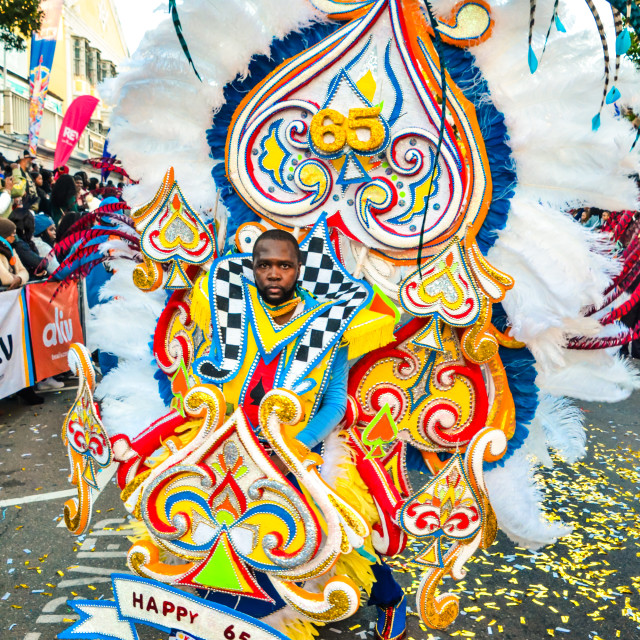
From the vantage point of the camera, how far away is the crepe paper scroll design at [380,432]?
2262mm

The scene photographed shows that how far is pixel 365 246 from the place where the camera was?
2.42 meters

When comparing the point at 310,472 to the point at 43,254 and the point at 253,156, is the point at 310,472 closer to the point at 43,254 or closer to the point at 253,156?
the point at 253,156

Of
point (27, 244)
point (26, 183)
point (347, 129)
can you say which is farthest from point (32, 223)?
point (347, 129)

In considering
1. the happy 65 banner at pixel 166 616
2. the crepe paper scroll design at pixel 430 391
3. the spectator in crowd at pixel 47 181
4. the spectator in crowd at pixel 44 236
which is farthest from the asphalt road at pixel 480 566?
the spectator in crowd at pixel 47 181

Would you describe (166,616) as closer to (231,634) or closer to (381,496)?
(231,634)

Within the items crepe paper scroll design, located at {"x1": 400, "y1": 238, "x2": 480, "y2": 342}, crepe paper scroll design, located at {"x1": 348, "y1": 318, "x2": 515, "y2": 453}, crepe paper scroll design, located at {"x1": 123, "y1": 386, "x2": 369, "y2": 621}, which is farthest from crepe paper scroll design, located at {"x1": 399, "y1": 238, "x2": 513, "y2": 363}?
crepe paper scroll design, located at {"x1": 123, "y1": 386, "x2": 369, "y2": 621}

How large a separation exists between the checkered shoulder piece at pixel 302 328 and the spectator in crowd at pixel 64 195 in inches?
267

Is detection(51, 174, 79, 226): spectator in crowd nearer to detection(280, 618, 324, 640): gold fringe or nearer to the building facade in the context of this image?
detection(280, 618, 324, 640): gold fringe

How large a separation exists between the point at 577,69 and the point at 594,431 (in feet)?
13.4

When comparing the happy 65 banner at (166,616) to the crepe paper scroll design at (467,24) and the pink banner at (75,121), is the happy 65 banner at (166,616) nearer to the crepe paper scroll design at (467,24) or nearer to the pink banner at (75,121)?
the crepe paper scroll design at (467,24)

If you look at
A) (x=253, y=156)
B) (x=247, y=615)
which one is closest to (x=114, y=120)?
(x=253, y=156)

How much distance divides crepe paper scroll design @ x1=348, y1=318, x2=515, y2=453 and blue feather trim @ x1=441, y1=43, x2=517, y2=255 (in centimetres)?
47

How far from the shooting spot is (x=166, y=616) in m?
1.76

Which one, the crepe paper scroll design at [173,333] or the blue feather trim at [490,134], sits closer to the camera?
the blue feather trim at [490,134]
